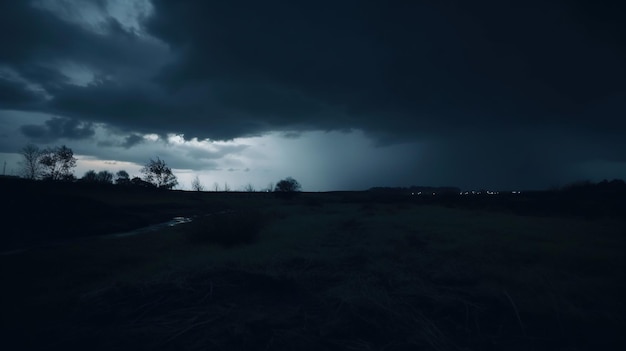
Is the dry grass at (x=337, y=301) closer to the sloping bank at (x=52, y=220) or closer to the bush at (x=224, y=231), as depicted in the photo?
the bush at (x=224, y=231)

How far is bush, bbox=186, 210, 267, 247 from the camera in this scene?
14.5 m

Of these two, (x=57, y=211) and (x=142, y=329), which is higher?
(x=57, y=211)

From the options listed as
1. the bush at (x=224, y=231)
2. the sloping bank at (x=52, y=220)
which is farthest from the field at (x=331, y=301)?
the sloping bank at (x=52, y=220)

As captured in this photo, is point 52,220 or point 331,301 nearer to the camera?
point 331,301

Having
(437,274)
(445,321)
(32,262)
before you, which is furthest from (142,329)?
(32,262)

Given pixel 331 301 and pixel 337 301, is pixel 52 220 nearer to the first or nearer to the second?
pixel 331 301

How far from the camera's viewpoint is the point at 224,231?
1459 cm

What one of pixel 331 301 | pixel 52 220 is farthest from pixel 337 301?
pixel 52 220

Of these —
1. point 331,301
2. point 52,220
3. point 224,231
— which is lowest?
point 331,301

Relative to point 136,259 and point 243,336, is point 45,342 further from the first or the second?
point 136,259

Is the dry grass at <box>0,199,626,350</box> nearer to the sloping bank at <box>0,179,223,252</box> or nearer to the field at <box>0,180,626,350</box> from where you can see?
the field at <box>0,180,626,350</box>

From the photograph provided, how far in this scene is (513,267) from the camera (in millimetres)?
8641

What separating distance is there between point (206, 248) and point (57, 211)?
15.5 meters

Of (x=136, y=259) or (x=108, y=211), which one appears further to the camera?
(x=108, y=211)
